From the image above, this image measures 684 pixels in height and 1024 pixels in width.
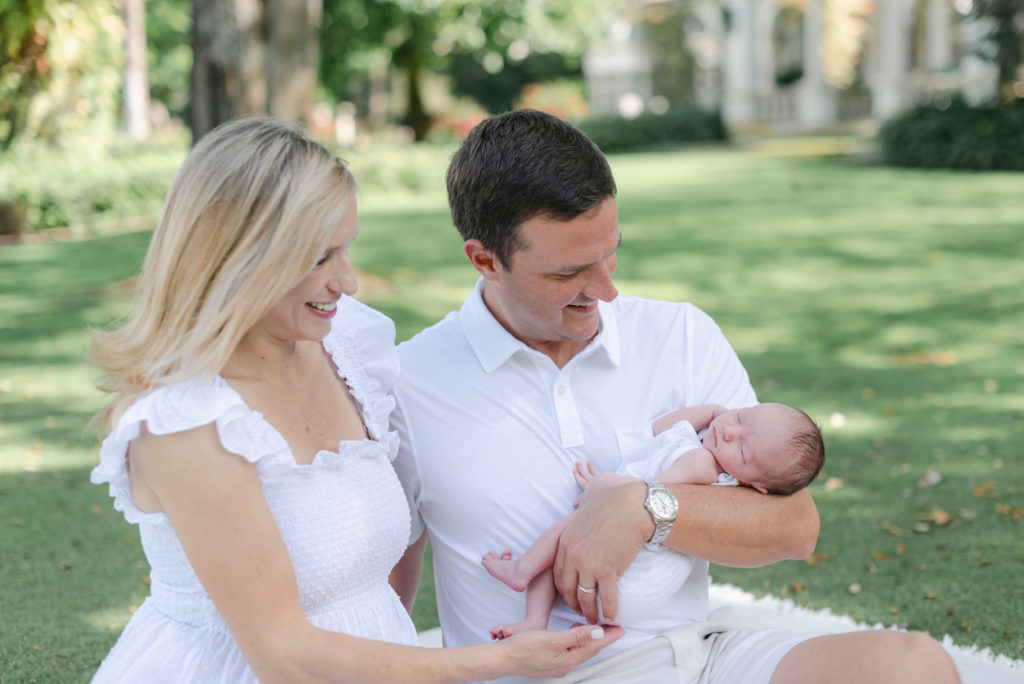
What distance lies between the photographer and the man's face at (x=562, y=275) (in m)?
2.37

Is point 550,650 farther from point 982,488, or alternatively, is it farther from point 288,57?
point 288,57

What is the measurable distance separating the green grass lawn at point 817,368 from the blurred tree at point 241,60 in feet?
6.58

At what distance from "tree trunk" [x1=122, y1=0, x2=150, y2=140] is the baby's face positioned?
2794 cm

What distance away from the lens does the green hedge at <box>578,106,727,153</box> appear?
28.8 meters

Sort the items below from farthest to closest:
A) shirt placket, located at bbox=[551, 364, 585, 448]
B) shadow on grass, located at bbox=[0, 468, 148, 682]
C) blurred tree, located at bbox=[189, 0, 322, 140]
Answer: blurred tree, located at bbox=[189, 0, 322, 140], shadow on grass, located at bbox=[0, 468, 148, 682], shirt placket, located at bbox=[551, 364, 585, 448]

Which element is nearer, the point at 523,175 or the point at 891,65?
the point at 523,175

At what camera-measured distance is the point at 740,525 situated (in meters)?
2.25

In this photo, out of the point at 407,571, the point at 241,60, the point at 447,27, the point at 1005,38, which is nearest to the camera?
the point at 407,571

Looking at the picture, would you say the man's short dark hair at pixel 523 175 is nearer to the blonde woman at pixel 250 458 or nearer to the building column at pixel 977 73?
the blonde woman at pixel 250 458

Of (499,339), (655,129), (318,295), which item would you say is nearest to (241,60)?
(499,339)

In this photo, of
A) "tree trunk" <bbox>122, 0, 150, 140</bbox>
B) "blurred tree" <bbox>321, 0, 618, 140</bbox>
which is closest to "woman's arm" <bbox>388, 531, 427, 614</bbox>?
"blurred tree" <bbox>321, 0, 618, 140</bbox>

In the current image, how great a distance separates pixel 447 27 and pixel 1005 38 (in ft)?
42.9

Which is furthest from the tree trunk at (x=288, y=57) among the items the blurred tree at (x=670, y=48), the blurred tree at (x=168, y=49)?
the blurred tree at (x=670, y=48)

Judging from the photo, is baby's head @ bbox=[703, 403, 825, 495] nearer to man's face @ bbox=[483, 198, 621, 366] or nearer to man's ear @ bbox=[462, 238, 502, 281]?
man's face @ bbox=[483, 198, 621, 366]
